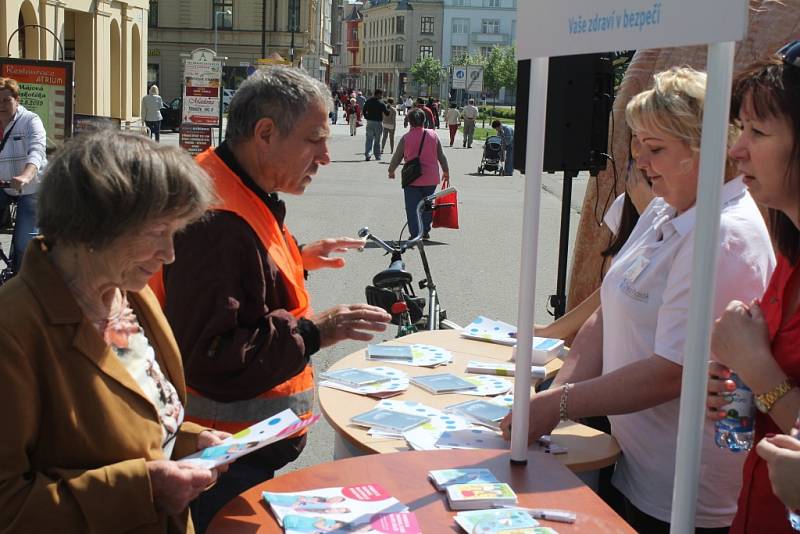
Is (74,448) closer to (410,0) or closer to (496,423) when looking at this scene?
(496,423)

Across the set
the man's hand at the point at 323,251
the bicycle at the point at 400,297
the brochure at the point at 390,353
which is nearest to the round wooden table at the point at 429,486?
the brochure at the point at 390,353

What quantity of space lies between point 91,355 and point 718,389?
1357 mm

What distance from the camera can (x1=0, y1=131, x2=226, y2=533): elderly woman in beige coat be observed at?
63.4 inches

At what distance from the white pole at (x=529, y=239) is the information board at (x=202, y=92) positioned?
12855 mm

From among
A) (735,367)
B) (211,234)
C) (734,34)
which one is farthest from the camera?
(211,234)

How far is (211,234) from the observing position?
2.23 metres

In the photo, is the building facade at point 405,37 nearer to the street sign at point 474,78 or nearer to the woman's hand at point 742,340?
the street sign at point 474,78

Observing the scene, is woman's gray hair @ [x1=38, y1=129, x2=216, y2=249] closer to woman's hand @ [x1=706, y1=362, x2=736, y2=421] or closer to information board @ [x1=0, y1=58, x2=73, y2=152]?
woman's hand @ [x1=706, y1=362, x2=736, y2=421]

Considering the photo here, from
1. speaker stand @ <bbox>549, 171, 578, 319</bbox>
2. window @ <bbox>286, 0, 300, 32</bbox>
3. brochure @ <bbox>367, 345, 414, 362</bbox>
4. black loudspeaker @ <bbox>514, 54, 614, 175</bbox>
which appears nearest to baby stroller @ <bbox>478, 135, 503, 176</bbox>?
speaker stand @ <bbox>549, 171, 578, 319</bbox>

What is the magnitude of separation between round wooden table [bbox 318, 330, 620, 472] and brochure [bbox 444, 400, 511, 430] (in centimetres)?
7

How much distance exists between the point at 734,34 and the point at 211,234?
53.3 inches

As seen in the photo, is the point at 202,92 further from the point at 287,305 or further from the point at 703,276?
the point at 703,276

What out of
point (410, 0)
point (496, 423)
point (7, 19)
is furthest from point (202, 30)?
point (410, 0)

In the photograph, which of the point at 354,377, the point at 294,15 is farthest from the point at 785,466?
the point at 294,15
